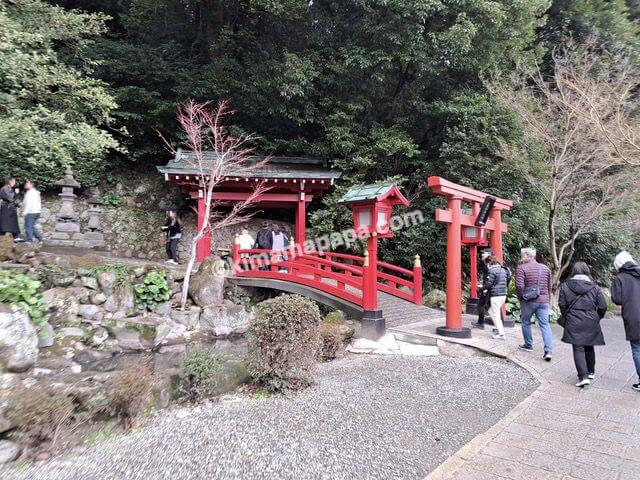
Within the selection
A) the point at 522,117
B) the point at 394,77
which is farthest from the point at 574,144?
the point at 394,77

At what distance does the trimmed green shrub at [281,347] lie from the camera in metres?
4.37

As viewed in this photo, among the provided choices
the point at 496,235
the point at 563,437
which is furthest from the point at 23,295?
the point at 496,235

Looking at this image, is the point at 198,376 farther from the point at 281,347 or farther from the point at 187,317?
the point at 187,317

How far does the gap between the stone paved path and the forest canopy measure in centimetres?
732

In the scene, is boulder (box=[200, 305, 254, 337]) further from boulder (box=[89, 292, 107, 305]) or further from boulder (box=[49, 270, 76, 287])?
boulder (box=[49, 270, 76, 287])

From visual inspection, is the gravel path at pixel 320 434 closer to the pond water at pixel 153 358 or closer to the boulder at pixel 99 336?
the pond water at pixel 153 358

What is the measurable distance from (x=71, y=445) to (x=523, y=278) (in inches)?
230

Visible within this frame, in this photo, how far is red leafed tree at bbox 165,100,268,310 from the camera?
8.79m

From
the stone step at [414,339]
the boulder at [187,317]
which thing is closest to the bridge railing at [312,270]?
the stone step at [414,339]

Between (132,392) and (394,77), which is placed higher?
(394,77)

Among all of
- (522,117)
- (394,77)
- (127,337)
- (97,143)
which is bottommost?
(127,337)

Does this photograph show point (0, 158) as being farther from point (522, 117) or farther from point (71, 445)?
point (522, 117)

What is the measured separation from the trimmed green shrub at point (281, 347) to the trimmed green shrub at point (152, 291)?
4.95 metres

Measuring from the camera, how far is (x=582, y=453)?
9.55ft
